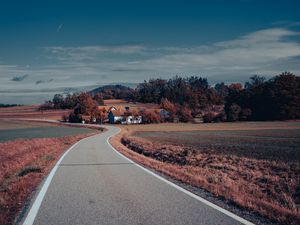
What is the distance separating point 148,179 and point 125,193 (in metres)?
2.40

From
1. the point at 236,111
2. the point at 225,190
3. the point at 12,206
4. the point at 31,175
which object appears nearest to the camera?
the point at 12,206

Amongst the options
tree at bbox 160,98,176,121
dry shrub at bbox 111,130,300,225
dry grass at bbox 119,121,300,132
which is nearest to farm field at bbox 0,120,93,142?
dry grass at bbox 119,121,300,132

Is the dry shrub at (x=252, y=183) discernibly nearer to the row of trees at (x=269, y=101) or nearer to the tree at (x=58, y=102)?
the row of trees at (x=269, y=101)

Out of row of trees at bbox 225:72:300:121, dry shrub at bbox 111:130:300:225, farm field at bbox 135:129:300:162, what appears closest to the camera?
dry shrub at bbox 111:130:300:225

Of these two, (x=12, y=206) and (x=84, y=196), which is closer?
(x=12, y=206)

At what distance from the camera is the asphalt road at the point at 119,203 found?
716cm

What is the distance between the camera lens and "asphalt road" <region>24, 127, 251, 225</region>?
7156mm

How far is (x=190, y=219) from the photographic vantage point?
23.2ft

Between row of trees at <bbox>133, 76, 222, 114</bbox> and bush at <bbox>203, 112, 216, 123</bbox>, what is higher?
row of trees at <bbox>133, 76, 222, 114</bbox>

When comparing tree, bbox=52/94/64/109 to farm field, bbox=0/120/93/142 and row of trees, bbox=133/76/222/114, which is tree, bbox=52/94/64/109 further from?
farm field, bbox=0/120/93/142

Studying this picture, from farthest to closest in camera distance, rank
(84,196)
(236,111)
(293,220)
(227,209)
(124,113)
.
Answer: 1. (124,113)
2. (236,111)
3. (84,196)
4. (227,209)
5. (293,220)

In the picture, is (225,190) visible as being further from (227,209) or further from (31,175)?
(31,175)

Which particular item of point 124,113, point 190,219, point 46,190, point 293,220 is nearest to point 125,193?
point 46,190

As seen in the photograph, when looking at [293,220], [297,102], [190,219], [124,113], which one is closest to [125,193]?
[190,219]
